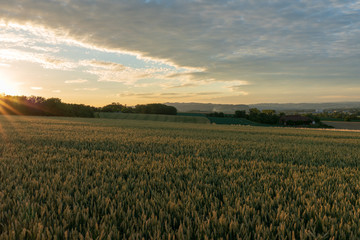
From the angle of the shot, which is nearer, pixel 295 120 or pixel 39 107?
pixel 39 107

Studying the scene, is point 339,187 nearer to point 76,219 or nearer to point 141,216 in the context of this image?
point 141,216

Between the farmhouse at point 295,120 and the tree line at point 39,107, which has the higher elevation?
the tree line at point 39,107

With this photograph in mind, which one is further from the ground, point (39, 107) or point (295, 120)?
point (39, 107)

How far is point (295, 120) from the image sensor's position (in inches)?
2990

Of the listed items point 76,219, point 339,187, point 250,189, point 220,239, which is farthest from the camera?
point 339,187

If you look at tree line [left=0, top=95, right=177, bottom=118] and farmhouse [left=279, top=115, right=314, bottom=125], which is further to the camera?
farmhouse [left=279, top=115, right=314, bottom=125]

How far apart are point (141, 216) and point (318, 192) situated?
94.3 inches

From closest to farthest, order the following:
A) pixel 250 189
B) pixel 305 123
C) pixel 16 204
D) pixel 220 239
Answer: pixel 220 239
pixel 16 204
pixel 250 189
pixel 305 123

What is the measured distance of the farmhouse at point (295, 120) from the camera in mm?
74500

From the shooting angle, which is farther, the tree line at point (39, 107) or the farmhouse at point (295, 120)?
the farmhouse at point (295, 120)

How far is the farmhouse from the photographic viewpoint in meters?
74.5

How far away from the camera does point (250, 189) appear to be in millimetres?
2807

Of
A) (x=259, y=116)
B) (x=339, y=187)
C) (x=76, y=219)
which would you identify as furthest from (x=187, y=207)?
(x=259, y=116)

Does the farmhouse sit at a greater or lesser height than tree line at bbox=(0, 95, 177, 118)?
lesser
